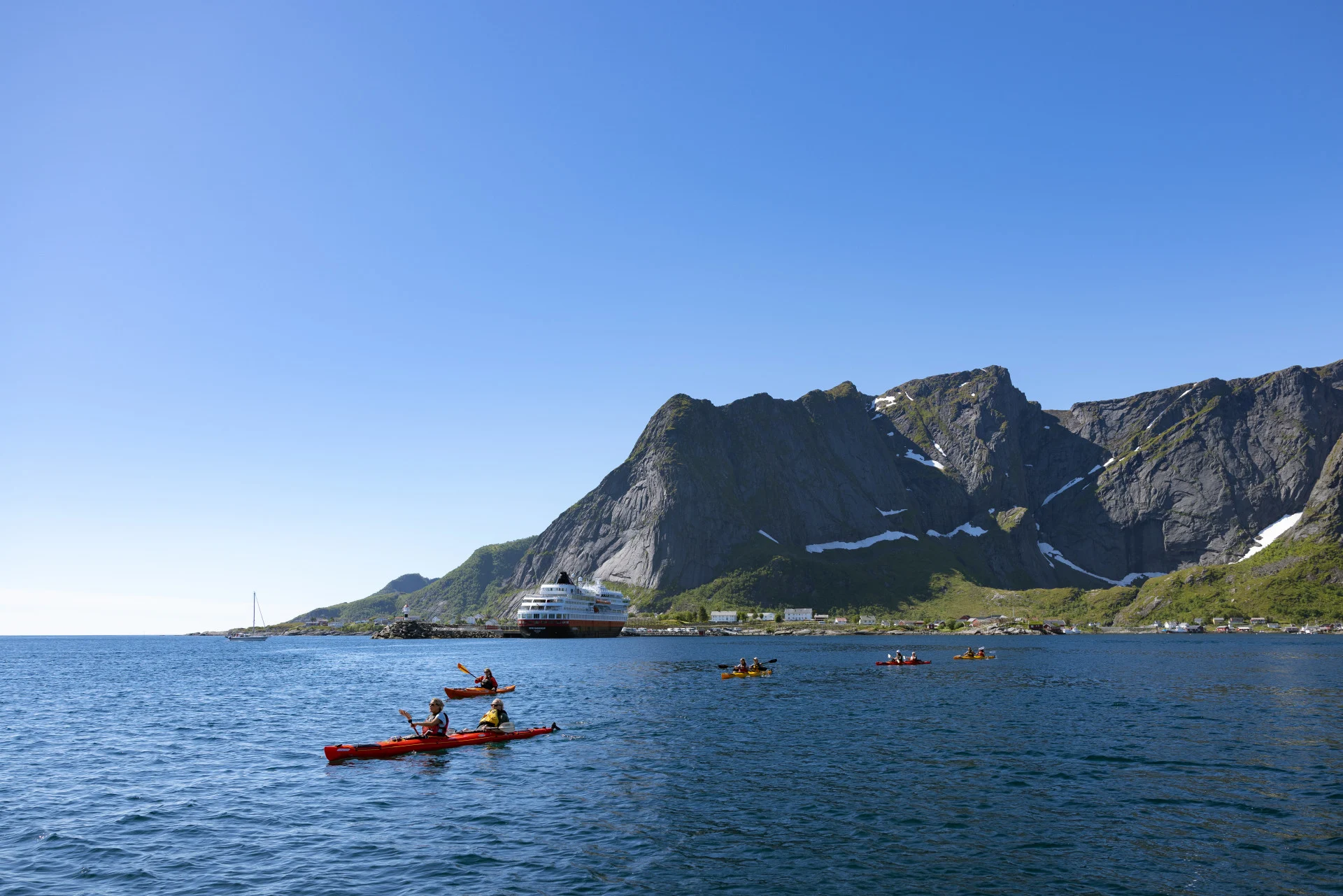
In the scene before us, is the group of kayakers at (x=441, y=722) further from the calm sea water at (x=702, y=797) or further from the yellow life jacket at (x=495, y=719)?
the calm sea water at (x=702, y=797)

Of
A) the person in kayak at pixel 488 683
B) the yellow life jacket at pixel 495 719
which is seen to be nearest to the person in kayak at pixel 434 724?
the yellow life jacket at pixel 495 719

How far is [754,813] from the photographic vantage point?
3259 centimetres

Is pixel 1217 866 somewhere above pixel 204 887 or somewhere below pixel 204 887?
below

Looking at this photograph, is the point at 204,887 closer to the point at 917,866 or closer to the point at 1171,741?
the point at 917,866

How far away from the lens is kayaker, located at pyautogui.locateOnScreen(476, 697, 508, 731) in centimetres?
4956

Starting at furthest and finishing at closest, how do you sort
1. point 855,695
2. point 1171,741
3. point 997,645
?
point 997,645 → point 855,695 → point 1171,741

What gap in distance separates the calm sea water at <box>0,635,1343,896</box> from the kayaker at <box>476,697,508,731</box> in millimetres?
1367

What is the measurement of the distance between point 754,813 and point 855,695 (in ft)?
150

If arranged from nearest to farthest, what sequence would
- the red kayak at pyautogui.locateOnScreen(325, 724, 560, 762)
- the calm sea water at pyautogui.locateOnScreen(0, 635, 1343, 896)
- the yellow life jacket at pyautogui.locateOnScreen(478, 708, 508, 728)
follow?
the calm sea water at pyautogui.locateOnScreen(0, 635, 1343, 896) → the red kayak at pyautogui.locateOnScreen(325, 724, 560, 762) → the yellow life jacket at pyautogui.locateOnScreen(478, 708, 508, 728)

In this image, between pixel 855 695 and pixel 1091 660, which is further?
pixel 1091 660

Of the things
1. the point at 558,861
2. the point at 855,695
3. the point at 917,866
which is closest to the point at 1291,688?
the point at 855,695

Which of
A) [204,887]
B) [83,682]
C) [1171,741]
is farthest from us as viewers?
[83,682]

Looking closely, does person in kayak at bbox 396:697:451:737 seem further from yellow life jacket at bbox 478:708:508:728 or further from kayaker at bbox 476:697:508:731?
yellow life jacket at bbox 478:708:508:728

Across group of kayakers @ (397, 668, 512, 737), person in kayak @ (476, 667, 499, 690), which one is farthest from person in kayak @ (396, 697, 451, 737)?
person in kayak @ (476, 667, 499, 690)
